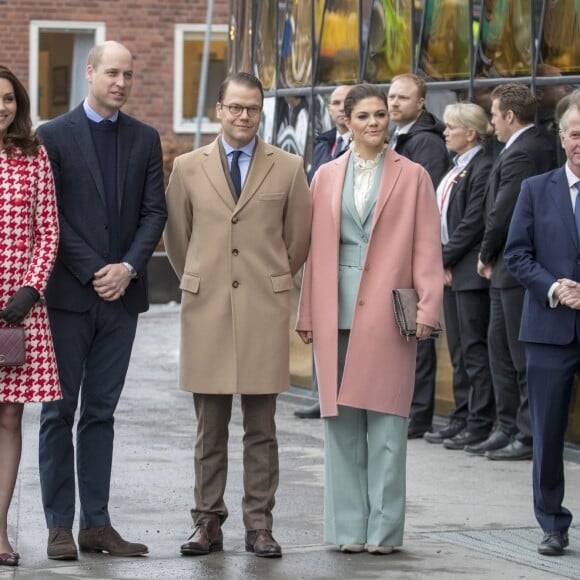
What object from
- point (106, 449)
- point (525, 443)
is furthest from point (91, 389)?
point (525, 443)

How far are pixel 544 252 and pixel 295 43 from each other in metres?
5.82

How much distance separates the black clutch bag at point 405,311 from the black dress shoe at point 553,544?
1.09 meters

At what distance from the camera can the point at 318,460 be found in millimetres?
10039

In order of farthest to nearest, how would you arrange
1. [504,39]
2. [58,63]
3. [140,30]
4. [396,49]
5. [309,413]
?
[58,63], [140,30], [309,413], [396,49], [504,39]

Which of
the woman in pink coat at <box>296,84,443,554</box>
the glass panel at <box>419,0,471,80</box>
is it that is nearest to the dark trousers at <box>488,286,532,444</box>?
the glass panel at <box>419,0,471,80</box>

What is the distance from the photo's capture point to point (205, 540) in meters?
7.20

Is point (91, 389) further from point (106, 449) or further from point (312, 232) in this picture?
point (312, 232)

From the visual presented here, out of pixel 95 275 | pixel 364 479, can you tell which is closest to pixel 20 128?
pixel 95 275

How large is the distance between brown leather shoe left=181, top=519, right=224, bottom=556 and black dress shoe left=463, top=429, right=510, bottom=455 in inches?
127

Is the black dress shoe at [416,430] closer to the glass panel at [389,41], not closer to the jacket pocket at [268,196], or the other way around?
the glass panel at [389,41]

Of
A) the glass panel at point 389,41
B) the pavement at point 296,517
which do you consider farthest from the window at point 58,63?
the pavement at point 296,517

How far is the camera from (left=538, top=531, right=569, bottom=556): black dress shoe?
7.29 metres

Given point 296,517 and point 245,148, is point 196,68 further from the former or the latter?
point 245,148

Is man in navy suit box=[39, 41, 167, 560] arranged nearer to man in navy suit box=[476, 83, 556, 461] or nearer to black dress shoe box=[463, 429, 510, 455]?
man in navy suit box=[476, 83, 556, 461]
